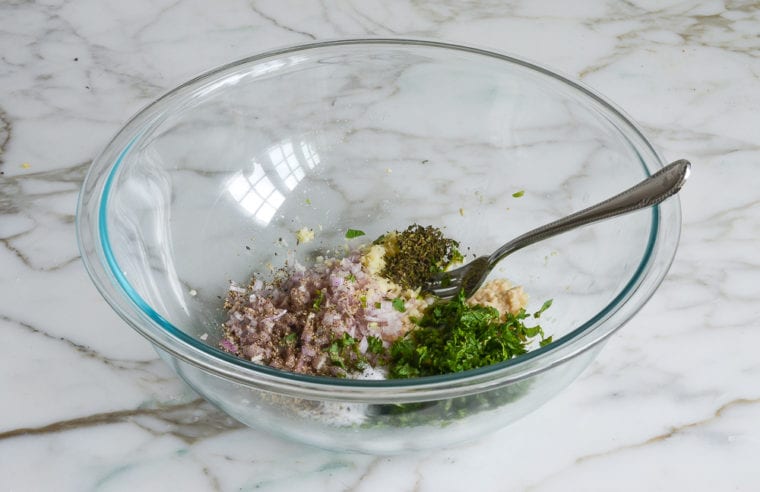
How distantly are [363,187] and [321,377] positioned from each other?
680mm

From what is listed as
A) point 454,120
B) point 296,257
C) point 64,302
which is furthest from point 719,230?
point 64,302

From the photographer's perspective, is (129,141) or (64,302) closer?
(129,141)

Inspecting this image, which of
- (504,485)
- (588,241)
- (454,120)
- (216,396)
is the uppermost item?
(454,120)

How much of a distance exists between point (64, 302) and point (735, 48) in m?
1.60

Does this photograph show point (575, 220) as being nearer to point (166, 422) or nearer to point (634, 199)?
point (634, 199)

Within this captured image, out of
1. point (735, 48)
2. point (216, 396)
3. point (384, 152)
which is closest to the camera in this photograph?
point (216, 396)

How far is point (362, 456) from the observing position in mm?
1274

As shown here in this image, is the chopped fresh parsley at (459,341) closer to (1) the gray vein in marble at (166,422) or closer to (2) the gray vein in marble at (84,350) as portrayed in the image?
(1) the gray vein in marble at (166,422)

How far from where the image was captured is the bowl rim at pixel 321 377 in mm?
995

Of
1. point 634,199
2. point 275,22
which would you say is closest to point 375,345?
point 634,199

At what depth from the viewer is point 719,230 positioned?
164 cm

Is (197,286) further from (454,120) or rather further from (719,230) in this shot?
(719,230)

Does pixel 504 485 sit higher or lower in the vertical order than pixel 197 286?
lower

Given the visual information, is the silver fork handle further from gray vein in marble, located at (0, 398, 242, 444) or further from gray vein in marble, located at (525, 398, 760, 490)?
gray vein in marble, located at (0, 398, 242, 444)
